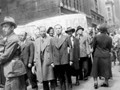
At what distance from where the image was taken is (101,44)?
22.1 feet

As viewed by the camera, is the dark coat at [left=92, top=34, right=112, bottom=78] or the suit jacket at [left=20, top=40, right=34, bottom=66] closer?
the suit jacket at [left=20, top=40, right=34, bottom=66]

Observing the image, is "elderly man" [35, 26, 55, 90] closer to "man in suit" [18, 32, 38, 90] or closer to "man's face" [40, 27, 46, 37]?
"man's face" [40, 27, 46, 37]

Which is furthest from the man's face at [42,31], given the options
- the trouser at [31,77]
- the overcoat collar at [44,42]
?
Answer: the trouser at [31,77]

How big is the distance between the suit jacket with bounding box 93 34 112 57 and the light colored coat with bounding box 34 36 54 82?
1586mm

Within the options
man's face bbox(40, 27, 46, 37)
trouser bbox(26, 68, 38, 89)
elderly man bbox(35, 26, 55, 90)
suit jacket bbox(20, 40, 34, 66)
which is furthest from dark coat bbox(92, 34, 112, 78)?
suit jacket bbox(20, 40, 34, 66)

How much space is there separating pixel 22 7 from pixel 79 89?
19688mm

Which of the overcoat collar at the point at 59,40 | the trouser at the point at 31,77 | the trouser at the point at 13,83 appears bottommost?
the trouser at the point at 31,77

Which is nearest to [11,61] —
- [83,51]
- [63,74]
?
[63,74]

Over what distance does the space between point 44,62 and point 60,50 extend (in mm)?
557

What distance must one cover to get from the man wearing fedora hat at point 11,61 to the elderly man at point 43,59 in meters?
1.89

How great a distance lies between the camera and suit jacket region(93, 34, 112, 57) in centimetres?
671

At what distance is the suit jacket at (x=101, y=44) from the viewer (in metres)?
6.71

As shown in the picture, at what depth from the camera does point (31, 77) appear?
673 centimetres

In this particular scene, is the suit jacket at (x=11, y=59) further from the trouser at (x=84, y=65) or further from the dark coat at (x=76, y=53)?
the trouser at (x=84, y=65)
